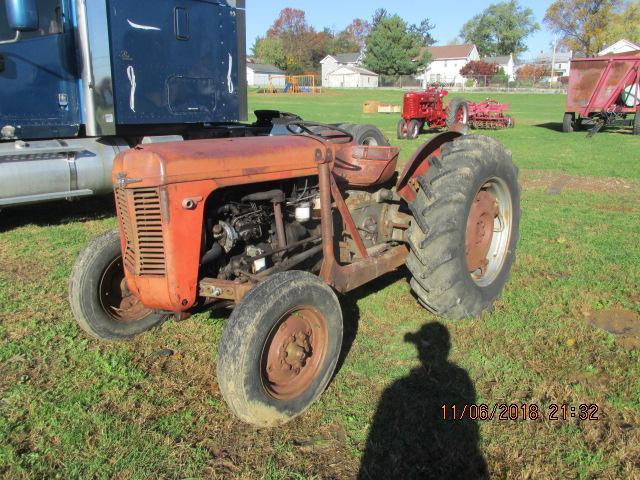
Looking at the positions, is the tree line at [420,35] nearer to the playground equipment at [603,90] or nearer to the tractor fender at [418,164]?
the playground equipment at [603,90]

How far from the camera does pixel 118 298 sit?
3.48 meters

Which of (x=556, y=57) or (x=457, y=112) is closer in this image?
(x=457, y=112)

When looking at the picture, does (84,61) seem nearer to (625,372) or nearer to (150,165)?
(150,165)

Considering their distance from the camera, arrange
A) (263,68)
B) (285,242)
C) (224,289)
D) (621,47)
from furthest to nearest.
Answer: (263,68), (621,47), (285,242), (224,289)

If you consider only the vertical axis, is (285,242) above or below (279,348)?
above

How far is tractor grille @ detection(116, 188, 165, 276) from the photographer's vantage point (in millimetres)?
2600

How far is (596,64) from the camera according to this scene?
54.4 ft

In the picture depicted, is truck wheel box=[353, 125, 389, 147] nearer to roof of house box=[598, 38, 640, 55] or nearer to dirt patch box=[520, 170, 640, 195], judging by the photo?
dirt patch box=[520, 170, 640, 195]

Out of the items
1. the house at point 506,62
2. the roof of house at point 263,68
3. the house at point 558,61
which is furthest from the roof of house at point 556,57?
the roof of house at point 263,68

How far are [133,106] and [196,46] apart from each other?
3.38 feet

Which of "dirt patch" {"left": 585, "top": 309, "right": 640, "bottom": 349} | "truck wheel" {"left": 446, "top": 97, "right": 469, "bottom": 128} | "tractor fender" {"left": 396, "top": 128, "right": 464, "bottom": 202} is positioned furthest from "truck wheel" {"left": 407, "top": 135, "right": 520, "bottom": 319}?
"truck wheel" {"left": 446, "top": 97, "right": 469, "bottom": 128}

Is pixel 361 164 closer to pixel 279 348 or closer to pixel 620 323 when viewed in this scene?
pixel 279 348

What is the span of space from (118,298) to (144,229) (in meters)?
1.03

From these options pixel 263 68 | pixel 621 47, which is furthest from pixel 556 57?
pixel 263 68
